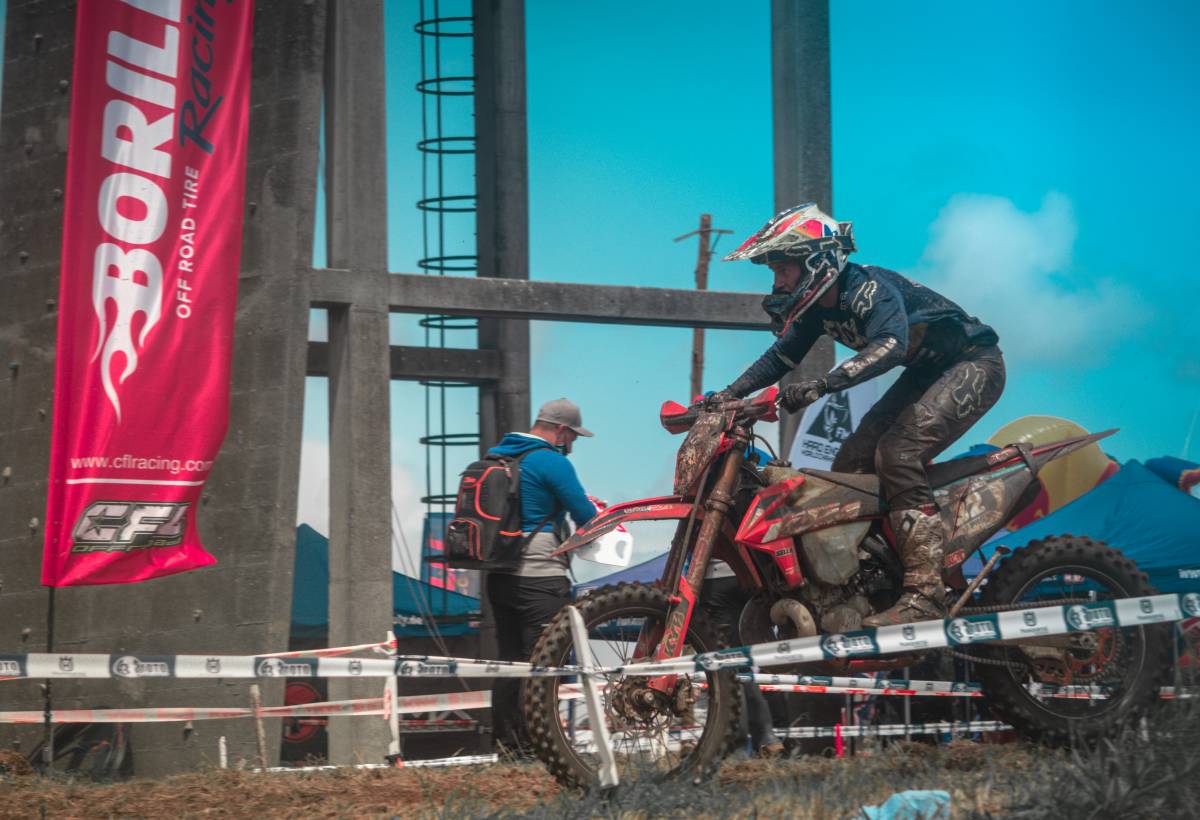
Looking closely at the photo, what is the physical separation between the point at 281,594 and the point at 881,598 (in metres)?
4.94

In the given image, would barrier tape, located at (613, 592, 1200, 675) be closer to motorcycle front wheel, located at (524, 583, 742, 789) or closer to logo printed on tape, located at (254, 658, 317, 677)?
motorcycle front wheel, located at (524, 583, 742, 789)

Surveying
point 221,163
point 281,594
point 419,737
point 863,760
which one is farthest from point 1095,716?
point 419,737

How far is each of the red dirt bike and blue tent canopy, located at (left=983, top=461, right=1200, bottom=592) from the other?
20.6 ft

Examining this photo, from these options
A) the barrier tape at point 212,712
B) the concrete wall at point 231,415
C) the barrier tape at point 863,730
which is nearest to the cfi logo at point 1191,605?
the barrier tape at point 863,730

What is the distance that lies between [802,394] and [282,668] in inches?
89.6

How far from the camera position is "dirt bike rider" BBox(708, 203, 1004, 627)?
560 centimetres

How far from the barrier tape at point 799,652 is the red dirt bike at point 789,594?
160mm

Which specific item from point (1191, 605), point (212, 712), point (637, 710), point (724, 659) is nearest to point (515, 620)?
point (637, 710)

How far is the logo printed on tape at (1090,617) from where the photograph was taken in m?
5.27

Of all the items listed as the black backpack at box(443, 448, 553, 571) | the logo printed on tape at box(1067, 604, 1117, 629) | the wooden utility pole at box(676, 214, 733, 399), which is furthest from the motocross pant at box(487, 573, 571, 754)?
the wooden utility pole at box(676, 214, 733, 399)

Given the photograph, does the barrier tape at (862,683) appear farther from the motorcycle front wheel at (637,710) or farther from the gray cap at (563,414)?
the gray cap at (563,414)

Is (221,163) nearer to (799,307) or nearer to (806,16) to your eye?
(799,307)

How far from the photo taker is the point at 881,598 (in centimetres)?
578

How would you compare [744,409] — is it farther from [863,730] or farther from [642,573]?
[642,573]
